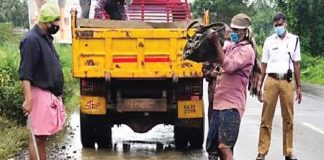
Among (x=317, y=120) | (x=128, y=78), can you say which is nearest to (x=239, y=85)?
(x=128, y=78)

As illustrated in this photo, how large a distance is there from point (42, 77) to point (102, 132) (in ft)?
11.3

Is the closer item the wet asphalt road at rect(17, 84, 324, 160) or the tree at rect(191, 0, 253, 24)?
the wet asphalt road at rect(17, 84, 324, 160)

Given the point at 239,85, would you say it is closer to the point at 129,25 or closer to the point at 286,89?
the point at 286,89

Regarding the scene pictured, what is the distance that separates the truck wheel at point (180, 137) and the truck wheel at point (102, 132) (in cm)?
100

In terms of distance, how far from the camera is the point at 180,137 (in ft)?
33.8

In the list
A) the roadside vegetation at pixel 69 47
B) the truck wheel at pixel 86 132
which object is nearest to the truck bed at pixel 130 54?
the truck wheel at pixel 86 132

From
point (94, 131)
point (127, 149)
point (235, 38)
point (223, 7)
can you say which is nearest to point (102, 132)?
point (94, 131)

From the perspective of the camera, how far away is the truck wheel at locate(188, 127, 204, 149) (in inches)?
394

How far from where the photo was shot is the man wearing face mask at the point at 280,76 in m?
8.77

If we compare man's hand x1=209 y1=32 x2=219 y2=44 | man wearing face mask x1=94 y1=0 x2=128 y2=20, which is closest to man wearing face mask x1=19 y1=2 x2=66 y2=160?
man's hand x1=209 y1=32 x2=219 y2=44

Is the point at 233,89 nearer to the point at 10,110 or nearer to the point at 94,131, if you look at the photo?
the point at 94,131

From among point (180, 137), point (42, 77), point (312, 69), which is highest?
point (42, 77)

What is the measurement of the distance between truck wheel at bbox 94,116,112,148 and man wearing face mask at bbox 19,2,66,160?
294 cm

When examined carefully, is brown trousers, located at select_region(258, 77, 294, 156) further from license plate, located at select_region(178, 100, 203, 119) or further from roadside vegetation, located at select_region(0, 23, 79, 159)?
roadside vegetation, located at select_region(0, 23, 79, 159)
